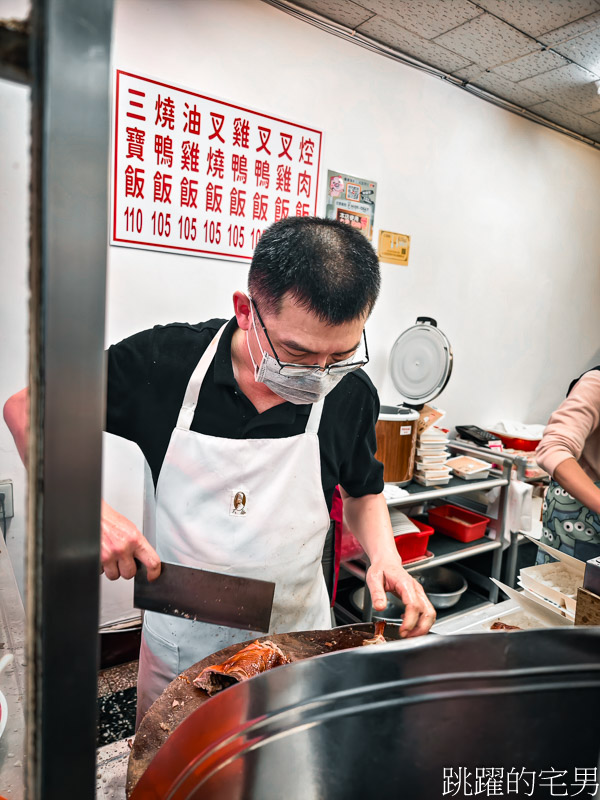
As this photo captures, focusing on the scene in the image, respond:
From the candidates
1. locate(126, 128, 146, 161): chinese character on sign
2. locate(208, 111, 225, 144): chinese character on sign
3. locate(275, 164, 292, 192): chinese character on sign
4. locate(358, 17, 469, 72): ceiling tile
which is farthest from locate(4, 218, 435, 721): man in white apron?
locate(358, 17, 469, 72): ceiling tile

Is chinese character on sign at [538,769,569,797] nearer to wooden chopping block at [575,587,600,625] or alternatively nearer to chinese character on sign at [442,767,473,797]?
chinese character on sign at [442,767,473,797]

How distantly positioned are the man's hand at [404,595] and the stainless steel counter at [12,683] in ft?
3.15

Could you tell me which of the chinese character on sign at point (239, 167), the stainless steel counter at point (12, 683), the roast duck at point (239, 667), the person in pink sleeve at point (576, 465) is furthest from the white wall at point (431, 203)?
the roast duck at point (239, 667)

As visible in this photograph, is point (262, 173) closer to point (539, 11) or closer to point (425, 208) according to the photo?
point (425, 208)

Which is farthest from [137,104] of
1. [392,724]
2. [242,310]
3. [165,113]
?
[392,724]

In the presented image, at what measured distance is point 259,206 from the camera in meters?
3.30

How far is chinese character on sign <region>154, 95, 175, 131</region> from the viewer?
2848 mm

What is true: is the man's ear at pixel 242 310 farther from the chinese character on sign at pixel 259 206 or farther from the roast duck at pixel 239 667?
the chinese character on sign at pixel 259 206

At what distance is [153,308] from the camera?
3066 millimetres

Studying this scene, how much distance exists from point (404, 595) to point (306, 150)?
282 centimetres

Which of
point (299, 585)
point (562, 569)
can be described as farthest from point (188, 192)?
point (562, 569)

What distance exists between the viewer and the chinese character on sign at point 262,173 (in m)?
3.25

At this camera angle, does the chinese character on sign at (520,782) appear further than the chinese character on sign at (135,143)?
No

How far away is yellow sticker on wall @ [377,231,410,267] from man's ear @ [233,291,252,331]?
2442 mm
